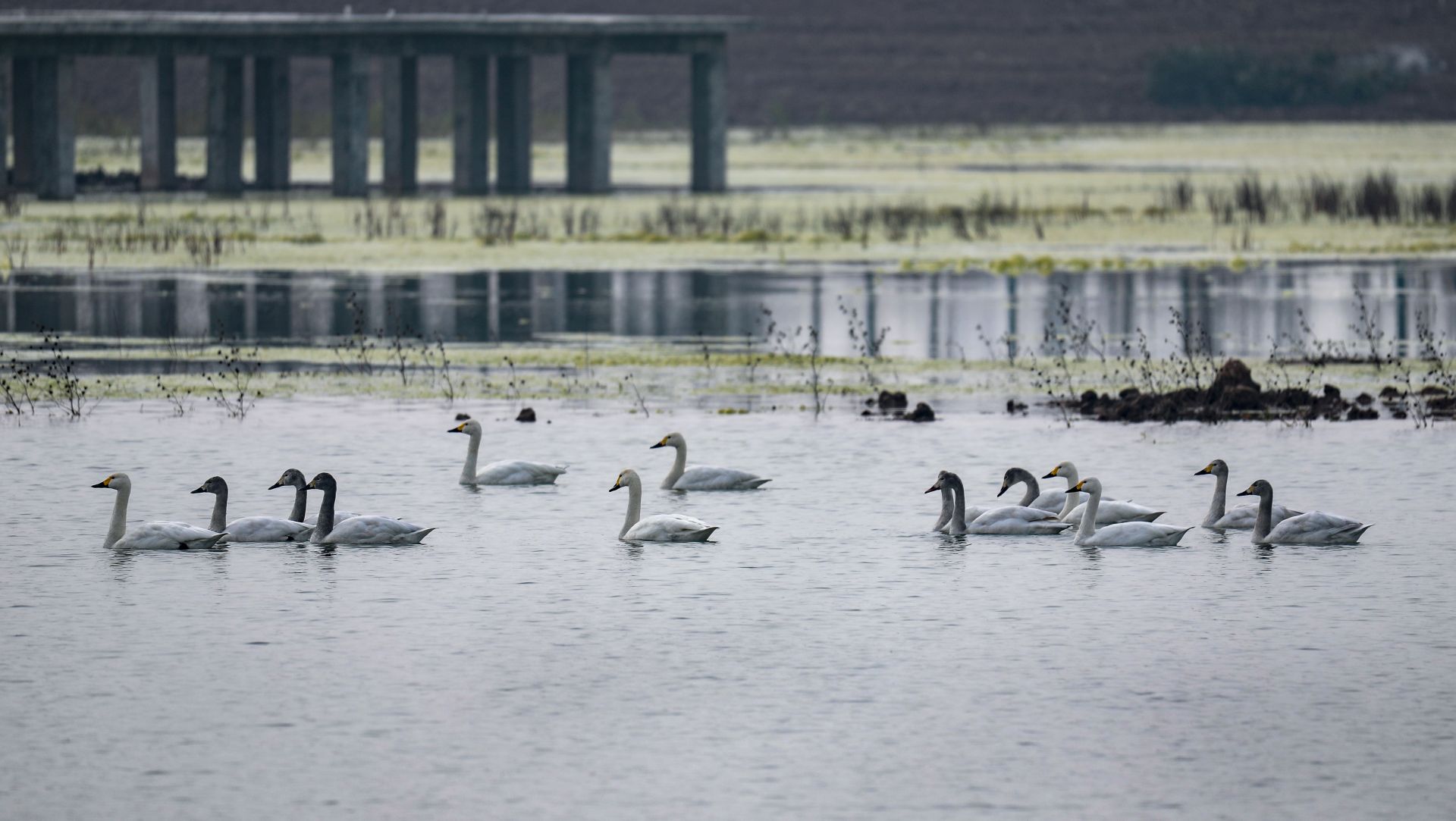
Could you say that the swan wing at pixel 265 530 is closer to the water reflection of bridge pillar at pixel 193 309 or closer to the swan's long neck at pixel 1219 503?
the swan's long neck at pixel 1219 503

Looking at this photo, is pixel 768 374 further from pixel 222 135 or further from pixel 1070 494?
pixel 222 135

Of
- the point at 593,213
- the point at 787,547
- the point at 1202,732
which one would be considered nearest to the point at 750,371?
the point at 787,547

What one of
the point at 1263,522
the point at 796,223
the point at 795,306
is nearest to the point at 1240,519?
the point at 1263,522

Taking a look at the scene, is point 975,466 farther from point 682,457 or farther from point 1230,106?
point 1230,106

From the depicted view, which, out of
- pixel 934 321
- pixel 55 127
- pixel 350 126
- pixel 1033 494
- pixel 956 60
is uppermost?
pixel 956 60

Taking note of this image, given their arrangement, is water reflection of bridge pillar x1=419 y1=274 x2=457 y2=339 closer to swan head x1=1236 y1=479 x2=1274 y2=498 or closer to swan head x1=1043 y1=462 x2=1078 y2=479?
swan head x1=1043 y1=462 x2=1078 y2=479

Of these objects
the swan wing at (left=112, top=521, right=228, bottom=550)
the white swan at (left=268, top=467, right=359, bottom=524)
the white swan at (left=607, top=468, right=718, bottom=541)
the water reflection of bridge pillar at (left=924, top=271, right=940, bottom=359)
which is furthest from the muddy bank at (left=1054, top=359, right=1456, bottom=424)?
the swan wing at (left=112, top=521, right=228, bottom=550)

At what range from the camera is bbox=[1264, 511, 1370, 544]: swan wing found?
16656mm

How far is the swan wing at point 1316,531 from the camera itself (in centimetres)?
1666

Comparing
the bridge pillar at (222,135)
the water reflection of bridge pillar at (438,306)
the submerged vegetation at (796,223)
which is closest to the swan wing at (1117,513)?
the water reflection of bridge pillar at (438,306)

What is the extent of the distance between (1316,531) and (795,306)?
20505 millimetres

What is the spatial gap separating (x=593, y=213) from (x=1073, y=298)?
19450 millimetres

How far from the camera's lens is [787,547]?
16766mm

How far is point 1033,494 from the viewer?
1797 cm
